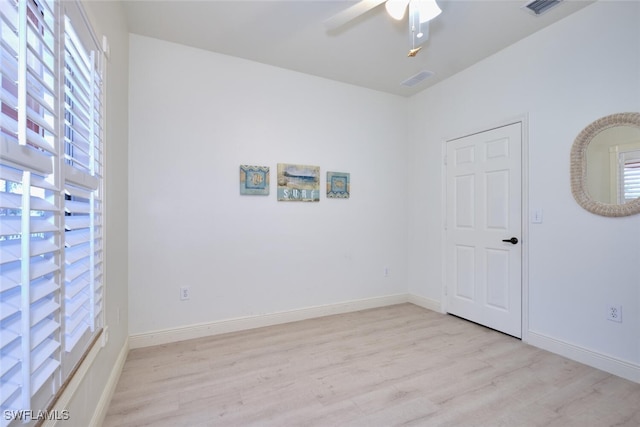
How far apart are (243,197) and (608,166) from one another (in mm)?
3171

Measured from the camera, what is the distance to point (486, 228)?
308cm

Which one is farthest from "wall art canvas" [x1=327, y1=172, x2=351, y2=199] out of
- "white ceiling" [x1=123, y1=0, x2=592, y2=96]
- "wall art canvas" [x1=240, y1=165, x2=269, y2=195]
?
"white ceiling" [x1=123, y1=0, x2=592, y2=96]

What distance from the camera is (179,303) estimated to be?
273 cm

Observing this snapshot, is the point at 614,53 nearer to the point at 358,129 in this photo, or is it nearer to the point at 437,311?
the point at 358,129

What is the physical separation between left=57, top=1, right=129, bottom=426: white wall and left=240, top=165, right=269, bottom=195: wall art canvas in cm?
103

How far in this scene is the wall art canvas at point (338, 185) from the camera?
137 inches

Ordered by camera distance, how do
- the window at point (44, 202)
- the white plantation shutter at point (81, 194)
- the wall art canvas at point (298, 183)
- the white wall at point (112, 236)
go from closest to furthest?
1. the window at point (44, 202)
2. the white plantation shutter at point (81, 194)
3. the white wall at point (112, 236)
4. the wall art canvas at point (298, 183)

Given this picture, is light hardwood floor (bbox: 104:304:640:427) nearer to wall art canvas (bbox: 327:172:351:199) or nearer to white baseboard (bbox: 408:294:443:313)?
white baseboard (bbox: 408:294:443:313)

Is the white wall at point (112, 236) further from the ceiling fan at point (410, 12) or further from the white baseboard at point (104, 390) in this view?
the ceiling fan at point (410, 12)

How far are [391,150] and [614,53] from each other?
219 cm

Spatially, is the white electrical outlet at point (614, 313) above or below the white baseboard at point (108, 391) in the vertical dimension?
above

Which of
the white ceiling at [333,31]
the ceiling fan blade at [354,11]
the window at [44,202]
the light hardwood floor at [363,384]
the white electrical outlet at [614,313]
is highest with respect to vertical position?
the white ceiling at [333,31]

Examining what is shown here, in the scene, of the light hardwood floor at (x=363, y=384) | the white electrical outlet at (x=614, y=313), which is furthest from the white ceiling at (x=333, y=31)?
the light hardwood floor at (x=363, y=384)

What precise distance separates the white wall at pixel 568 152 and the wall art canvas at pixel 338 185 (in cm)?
155
